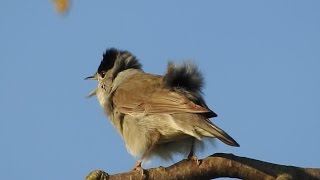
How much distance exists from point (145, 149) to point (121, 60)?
2.23m

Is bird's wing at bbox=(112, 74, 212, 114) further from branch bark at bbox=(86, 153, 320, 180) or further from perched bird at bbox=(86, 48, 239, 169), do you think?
branch bark at bbox=(86, 153, 320, 180)

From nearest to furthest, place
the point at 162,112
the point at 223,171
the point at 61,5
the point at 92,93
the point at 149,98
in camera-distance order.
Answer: the point at 61,5 < the point at 223,171 < the point at 162,112 < the point at 149,98 < the point at 92,93

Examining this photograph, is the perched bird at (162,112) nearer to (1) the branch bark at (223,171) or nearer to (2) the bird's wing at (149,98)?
(2) the bird's wing at (149,98)

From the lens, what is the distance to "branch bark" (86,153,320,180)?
15.1ft

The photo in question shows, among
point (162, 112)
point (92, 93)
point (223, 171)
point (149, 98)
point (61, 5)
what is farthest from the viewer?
point (92, 93)

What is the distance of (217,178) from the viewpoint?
477cm

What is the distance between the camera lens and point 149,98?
23.8 ft

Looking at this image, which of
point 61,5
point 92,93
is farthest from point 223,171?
point 92,93

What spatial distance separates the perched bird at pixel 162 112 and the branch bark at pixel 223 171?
85 cm

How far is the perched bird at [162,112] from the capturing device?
6.29 m

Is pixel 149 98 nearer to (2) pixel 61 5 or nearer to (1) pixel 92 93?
(1) pixel 92 93

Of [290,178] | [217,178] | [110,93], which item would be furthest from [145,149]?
[290,178]

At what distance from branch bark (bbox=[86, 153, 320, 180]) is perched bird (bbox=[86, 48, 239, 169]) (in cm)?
85

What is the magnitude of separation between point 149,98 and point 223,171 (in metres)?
2.72
